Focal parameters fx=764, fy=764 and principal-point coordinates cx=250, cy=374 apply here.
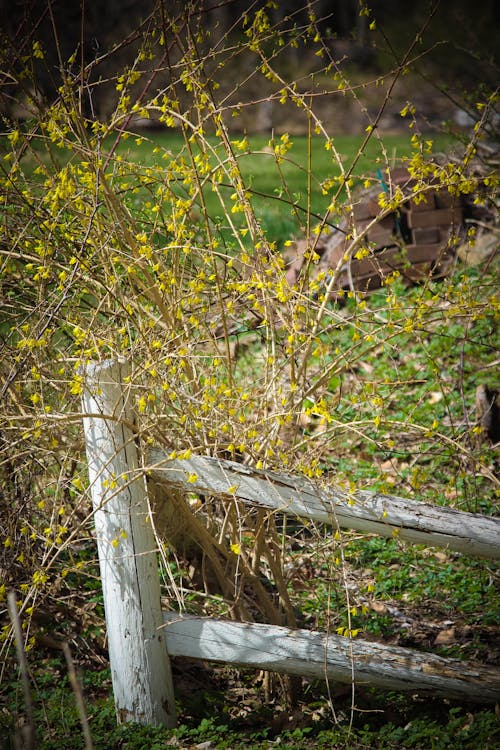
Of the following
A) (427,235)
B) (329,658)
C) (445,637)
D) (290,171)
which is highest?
(290,171)

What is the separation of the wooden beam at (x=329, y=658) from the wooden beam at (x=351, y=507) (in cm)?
45

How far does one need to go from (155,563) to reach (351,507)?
76 cm

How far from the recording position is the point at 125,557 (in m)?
2.79

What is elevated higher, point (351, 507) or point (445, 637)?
point (351, 507)

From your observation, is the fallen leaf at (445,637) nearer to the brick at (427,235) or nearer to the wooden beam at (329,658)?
the wooden beam at (329,658)

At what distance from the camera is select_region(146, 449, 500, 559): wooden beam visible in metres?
2.70

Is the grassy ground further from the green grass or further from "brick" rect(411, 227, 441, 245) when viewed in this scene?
"brick" rect(411, 227, 441, 245)

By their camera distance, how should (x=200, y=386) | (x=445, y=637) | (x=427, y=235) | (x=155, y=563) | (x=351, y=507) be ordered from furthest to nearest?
(x=427, y=235) < (x=445, y=637) < (x=200, y=386) < (x=155, y=563) < (x=351, y=507)

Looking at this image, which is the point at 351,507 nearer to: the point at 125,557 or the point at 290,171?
the point at 125,557

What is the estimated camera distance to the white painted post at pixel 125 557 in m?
2.70

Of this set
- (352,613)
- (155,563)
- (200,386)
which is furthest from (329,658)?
(200,386)

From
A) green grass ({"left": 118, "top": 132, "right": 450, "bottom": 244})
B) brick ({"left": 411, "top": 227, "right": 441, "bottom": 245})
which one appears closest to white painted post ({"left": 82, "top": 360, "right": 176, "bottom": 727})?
green grass ({"left": 118, "top": 132, "right": 450, "bottom": 244})

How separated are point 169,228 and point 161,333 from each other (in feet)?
1.26

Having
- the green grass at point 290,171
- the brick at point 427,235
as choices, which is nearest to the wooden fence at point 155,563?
the green grass at point 290,171
